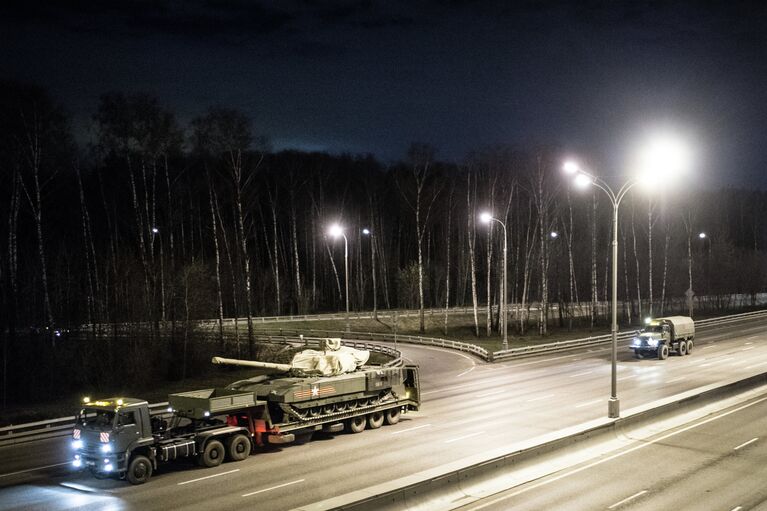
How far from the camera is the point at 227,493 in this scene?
16.2 metres

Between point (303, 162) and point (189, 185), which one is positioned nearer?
point (189, 185)

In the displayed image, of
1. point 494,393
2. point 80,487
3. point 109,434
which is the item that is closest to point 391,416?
point 494,393

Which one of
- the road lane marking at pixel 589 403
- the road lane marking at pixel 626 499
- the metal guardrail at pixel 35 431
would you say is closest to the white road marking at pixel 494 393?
the road lane marking at pixel 589 403

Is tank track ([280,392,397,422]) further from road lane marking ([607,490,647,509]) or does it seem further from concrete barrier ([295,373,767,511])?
road lane marking ([607,490,647,509])

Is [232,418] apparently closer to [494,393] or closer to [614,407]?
[614,407]

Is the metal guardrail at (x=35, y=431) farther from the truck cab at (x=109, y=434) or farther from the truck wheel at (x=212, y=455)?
the truck wheel at (x=212, y=455)

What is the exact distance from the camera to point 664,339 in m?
43.9

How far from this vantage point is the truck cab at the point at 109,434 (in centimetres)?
1752

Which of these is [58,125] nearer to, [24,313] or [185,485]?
→ [24,313]

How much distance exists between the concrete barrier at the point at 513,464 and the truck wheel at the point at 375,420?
867 cm

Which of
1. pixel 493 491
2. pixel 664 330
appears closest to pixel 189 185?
pixel 664 330

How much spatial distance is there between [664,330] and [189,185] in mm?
38875

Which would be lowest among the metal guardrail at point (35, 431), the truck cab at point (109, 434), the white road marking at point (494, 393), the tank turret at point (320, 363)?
the white road marking at point (494, 393)

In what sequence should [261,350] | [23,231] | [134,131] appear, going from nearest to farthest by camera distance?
[134,131] → [261,350] → [23,231]
